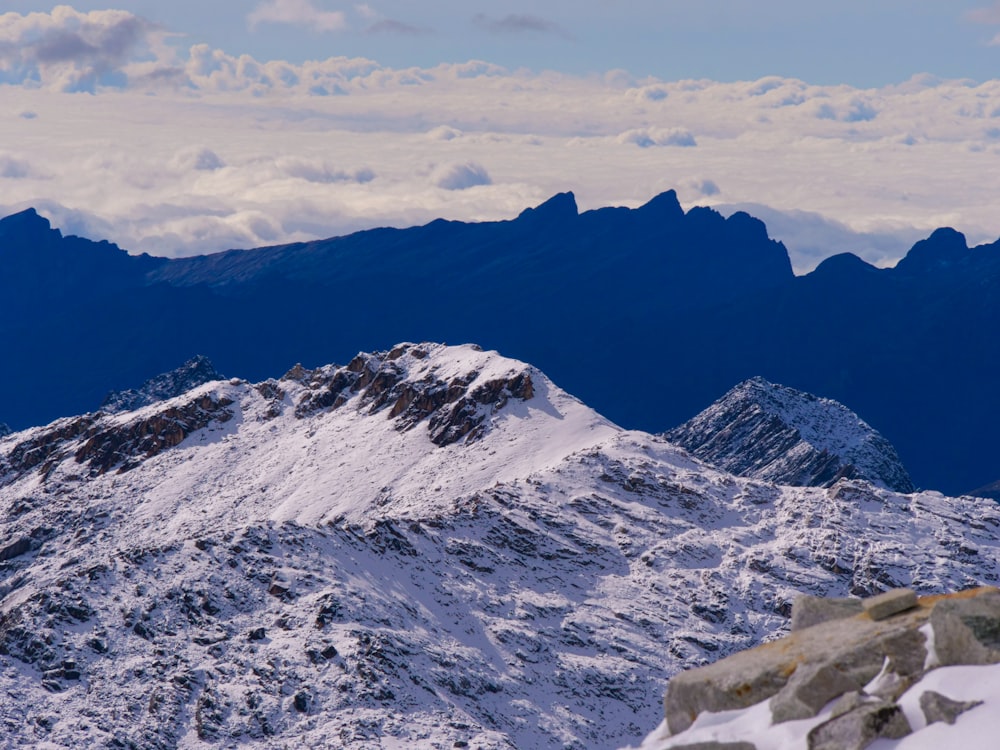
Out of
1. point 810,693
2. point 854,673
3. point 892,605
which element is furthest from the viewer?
point 892,605

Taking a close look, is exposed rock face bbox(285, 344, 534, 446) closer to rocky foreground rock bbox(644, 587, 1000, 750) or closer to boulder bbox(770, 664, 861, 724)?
rocky foreground rock bbox(644, 587, 1000, 750)

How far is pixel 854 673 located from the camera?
3066 centimetres

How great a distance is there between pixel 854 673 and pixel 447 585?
3761 inches

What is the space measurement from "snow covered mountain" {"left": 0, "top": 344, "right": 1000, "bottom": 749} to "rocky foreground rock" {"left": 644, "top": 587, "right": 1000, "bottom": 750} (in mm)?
65872

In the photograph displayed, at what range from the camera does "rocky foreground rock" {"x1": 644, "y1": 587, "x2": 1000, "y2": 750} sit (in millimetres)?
28438

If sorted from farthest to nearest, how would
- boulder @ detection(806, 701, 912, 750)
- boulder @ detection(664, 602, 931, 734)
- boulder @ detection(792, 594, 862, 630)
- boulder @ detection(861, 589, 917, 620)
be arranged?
1. boulder @ detection(792, 594, 862, 630)
2. boulder @ detection(861, 589, 917, 620)
3. boulder @ detection(664, 602, 931, 734)
4. boulder @ detection(806, 701, 912, 750)

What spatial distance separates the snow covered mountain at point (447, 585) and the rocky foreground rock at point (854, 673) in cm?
6587

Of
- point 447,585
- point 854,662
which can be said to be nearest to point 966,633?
point 854,662

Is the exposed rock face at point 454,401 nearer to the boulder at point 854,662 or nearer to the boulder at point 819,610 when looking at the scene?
the boulder at point 819,610

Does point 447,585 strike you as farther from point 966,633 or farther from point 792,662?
point 966,633

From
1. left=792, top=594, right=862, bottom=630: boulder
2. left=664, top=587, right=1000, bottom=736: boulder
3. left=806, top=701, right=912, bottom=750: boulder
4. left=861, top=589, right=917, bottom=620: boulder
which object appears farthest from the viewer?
left=792, top=594, right=862, bottom=630: boulder

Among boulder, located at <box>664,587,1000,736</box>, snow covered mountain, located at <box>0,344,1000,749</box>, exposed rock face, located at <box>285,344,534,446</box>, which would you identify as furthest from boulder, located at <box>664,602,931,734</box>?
exposed rock face, located at <box>285,344,534,446</box>

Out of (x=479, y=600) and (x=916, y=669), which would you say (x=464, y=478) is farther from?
(x=916, y=669)

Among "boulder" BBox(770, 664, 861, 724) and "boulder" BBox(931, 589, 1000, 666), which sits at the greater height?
"boulder" BBox(931, 589, 1000, 666)
